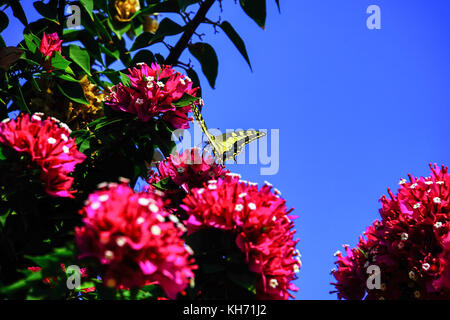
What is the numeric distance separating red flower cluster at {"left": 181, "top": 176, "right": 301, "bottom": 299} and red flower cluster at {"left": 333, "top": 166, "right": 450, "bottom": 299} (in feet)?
1.85

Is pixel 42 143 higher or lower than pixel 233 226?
higher

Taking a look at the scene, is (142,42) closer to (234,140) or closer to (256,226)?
(234,140)

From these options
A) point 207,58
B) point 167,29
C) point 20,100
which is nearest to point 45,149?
point 20,100

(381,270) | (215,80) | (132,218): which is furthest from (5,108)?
(381,270)

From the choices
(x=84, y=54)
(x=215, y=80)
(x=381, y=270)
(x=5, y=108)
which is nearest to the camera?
(x=381, y=270)

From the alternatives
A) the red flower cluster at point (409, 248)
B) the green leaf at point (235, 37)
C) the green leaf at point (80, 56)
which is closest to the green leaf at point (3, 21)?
the green leaf at point (80, 56)

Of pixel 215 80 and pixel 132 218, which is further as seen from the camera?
pixel 215 80

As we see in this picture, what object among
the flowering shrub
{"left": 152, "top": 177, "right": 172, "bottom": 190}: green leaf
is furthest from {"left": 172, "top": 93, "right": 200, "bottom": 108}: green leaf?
{"left": 152, "top": 177, "right": 172, "bottom": 190}: green leaf

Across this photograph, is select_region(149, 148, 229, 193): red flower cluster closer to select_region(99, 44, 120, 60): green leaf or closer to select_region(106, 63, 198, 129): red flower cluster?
select_region(106, 63, 198, 129): red flower cluster

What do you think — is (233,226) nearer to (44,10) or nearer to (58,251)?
(58,251)

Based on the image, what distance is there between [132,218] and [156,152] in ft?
4.19

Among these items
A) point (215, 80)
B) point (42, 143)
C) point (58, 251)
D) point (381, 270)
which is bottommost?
point (381, 270)

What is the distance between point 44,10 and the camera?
271 centimetres

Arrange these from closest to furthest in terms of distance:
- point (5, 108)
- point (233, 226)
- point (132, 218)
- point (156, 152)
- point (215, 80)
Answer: point (132, 218), point (233, 226), point (5, 108), point (156, 152), point (215, 80)
